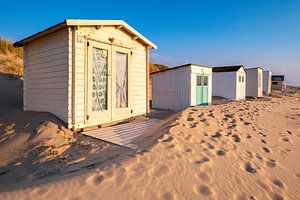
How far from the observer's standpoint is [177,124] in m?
6.24

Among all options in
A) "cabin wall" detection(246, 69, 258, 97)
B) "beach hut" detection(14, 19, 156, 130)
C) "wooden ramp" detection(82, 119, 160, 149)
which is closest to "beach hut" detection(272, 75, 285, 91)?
"cabin wall" detection(246, 69, 258, 97)

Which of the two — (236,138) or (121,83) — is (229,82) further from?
(236,138)

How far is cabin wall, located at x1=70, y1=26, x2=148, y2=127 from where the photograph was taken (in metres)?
6.47

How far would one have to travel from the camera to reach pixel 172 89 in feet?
44.0

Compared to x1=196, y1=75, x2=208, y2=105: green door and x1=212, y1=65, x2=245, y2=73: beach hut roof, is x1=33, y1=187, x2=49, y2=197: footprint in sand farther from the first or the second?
x1=212, y1=65, x2=245, y2=73: beach hut roof

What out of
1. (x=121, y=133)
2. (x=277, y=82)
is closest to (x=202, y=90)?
(x=121, y=133)

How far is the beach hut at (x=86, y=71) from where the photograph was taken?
6.41m

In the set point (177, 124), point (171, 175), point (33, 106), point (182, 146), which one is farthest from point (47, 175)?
point (33, 106)

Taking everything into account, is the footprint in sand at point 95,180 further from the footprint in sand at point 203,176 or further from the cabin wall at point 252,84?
the cabin wall at point 252,84

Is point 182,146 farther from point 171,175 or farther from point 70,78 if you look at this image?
point 70,78

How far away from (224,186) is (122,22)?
21.3 ft

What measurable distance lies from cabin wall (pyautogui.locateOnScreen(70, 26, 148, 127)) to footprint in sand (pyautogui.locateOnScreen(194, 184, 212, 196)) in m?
4.60

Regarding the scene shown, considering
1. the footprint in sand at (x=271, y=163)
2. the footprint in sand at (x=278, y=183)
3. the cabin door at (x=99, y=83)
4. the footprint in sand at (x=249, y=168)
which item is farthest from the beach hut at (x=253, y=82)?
the footprint in sand at (x=278, y=183)

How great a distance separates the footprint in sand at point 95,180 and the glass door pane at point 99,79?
4.00m
